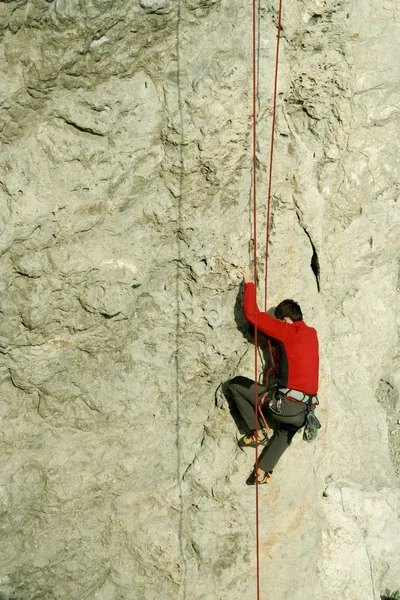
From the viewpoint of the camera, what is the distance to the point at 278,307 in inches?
220

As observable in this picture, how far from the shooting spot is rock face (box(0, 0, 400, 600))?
16.3 feet

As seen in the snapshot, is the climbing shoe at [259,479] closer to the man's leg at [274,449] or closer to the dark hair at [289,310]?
the man's leg at [274,449]

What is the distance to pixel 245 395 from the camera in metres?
5.77

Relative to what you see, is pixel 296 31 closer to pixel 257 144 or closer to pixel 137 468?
pixel 257 144

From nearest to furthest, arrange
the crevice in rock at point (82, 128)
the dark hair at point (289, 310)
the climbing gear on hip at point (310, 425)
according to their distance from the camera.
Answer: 1. the crevice in rock at point (82, 128)
2. the dark hair at point (289, 310)
3. the climbing gear on hip at point (310, 425)

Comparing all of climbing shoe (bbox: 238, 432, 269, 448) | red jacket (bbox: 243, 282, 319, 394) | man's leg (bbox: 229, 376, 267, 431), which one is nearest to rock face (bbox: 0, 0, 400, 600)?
climbing shoe (bbox: 238, 432, 269, 448)

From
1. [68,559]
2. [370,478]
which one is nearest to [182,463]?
[68,559]

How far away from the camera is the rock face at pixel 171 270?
497 centimetres

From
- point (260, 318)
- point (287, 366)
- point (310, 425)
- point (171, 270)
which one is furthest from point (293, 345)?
point (171, 270)

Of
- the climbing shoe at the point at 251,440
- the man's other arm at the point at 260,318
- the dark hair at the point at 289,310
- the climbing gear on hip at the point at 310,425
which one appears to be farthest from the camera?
the climbing shoe at the point at 251,440

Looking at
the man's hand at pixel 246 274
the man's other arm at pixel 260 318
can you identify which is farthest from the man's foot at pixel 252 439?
the man's hand at pixel 246 274

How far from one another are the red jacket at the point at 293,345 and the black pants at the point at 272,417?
18cm

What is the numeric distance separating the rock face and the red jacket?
34 cm

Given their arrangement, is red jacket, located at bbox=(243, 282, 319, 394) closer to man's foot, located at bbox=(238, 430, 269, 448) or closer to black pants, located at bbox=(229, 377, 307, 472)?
black pants, located at bbox=(229, 377, 307, 472)
